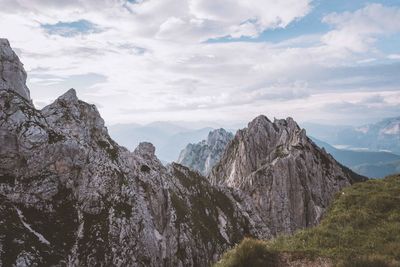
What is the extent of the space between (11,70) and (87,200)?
32.0 meters

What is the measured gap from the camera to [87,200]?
55.9 m

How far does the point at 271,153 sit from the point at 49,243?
441 feet

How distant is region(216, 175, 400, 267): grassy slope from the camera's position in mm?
18719

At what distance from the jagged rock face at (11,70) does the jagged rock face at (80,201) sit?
8.19 metres

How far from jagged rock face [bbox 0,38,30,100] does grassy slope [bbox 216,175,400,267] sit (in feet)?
199

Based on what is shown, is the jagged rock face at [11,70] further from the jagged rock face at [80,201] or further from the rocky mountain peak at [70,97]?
the jagged rock face at [80,201]

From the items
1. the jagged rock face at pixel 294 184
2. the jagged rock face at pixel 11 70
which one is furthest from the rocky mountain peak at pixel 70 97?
the jagged rock face at pixel 294 184

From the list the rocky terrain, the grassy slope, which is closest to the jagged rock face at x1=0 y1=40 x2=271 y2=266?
the rocky terrain

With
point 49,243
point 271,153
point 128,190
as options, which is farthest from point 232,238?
point 271,153

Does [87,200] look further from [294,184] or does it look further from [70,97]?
[294,184]

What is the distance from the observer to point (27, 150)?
55.7m

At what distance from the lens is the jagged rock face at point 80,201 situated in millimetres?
46656

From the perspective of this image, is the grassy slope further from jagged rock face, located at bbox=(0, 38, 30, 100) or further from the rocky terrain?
jagged rock face, located at bbox=(0, 38, 30, 100)

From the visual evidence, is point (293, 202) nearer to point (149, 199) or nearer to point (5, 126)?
point (149, 199)
